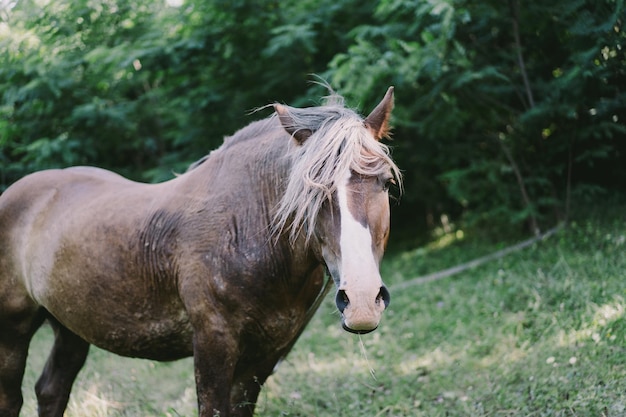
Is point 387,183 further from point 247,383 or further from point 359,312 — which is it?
point 247,383

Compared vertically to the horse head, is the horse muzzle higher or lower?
lower

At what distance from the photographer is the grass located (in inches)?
152

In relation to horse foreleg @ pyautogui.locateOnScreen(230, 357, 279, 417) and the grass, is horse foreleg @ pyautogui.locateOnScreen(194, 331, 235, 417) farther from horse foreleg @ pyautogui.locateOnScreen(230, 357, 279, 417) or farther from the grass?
the grass

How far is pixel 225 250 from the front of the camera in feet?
9.82

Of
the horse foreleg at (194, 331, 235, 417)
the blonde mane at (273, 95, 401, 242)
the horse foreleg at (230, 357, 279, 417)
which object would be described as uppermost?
the blonde mane at (273, 95, 401, 242)

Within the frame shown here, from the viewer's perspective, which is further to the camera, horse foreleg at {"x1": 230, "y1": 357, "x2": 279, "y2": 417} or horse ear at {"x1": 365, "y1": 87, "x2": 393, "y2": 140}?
horse foreleg at {"x1": 230, "y1": 357, "x2": 279, "y2": 417}

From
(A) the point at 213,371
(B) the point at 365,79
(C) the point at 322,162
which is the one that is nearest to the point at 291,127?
(C) the point at 322,162

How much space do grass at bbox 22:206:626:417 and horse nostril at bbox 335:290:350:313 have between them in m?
0.56

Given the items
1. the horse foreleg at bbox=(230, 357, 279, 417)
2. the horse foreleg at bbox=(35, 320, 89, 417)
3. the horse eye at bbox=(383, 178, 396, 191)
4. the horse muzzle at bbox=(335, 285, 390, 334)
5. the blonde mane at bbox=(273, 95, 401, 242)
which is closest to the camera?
the horse muzzle at bbox=(335, 285, 390, 334)

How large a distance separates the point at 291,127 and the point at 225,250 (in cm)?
70

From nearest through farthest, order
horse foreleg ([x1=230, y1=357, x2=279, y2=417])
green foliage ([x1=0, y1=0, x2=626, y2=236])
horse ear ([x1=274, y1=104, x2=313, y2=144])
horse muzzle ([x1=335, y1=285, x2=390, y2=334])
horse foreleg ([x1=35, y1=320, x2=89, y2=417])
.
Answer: horse muzzle ([x1=335, y1=285, x2=390, y2=334]) → horse ear ([x1=274, y1=104, x2=313, y2=144]) → horse foreleg ([x1=230, y1=357, x2=279, y2=417]) → horse foreleg ([x1=35, y1=320, x2=89, y2=417]) → green foliage ([x1=0, y1=0, x2=626, y2=236])

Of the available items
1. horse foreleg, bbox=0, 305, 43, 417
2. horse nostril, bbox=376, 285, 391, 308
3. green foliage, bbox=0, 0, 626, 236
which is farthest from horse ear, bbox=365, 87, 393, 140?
green foliage, bbox=0, 0, 626, 236

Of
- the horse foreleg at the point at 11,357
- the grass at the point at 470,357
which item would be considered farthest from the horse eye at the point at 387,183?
the horse foreleg at the point at 11,357

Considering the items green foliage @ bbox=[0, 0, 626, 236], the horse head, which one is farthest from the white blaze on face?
green foliage @ bbox=[0, 0, 626, 236]
